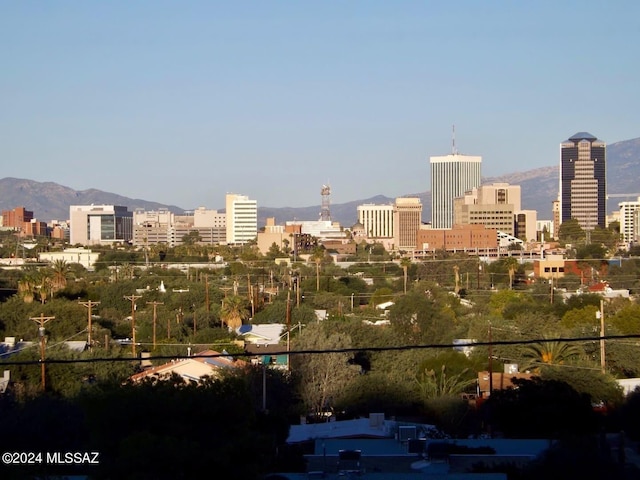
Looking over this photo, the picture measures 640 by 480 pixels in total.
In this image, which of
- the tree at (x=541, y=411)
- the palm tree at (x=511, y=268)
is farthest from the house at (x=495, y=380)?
the palm tree at (x=511, y=268)

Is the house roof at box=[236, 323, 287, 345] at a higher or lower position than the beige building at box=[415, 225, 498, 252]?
lower

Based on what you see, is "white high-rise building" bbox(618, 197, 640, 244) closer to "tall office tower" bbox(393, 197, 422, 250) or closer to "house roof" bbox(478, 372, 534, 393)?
"tall office tower" bbox(393, 197, 422, 250)

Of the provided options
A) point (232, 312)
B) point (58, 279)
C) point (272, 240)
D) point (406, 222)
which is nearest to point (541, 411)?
point (232, 312)

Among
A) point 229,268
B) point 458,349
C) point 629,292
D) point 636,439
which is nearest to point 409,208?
point 229,268

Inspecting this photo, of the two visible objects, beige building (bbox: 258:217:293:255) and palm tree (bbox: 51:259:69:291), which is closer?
palm tree (bbox: 51:259:69:291)

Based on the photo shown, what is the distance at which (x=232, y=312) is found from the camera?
43.5 meters

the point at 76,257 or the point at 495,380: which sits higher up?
the point at 76,257

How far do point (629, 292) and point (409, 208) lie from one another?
119005 millimetres

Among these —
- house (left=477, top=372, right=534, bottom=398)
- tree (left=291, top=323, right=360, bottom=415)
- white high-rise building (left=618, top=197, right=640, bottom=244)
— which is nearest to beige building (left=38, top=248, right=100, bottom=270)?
tree (left=291, top=323, right=360, bottom=415)

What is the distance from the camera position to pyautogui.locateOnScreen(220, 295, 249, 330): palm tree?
4356 centimetres

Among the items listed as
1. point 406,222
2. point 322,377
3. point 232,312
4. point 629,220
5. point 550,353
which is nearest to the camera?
point 322,377

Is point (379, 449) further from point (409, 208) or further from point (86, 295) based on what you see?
point (409, 208)

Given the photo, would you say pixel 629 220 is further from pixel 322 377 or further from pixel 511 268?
pixel 322 377

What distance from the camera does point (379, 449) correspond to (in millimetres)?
18281
